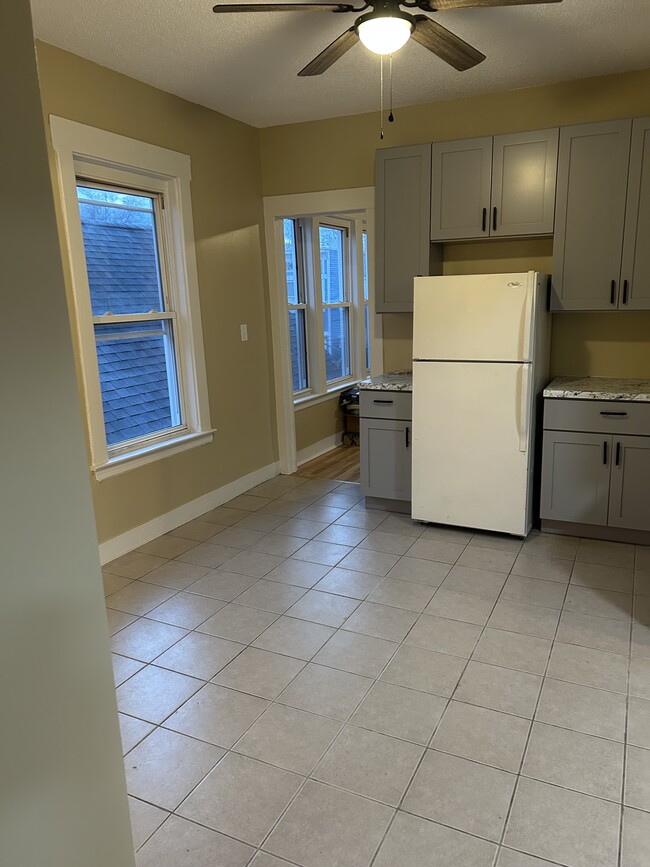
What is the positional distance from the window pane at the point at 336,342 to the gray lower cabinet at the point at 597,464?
297 centimetres

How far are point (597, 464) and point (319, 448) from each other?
2.83 metres

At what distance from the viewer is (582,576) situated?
10.1ft

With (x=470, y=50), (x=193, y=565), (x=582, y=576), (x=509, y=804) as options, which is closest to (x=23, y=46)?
(x=509, y=804)

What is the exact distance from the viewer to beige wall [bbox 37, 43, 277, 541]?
3205 mm

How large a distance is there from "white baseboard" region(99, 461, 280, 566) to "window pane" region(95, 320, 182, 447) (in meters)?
0.54

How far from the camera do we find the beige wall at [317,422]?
5.45 m

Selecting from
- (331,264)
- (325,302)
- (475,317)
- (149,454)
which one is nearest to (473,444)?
(475,317)

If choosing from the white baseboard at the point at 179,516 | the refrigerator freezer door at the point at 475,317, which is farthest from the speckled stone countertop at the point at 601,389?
the white baseboard at the point at 179,516

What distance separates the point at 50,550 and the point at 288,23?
2.68 m

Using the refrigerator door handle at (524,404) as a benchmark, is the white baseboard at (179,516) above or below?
below

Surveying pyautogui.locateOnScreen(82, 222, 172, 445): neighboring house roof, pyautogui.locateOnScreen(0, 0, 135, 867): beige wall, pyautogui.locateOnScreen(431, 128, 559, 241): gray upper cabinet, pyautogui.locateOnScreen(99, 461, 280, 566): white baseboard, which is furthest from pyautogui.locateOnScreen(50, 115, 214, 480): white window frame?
pyautogui.locateOnScreen(0, 0, 135, 867): beige wall

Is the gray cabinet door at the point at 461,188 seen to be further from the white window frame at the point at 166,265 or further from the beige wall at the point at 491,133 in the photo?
the white window frame at the point at 166,265

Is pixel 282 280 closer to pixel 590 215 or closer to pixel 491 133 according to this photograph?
pixel 491 133

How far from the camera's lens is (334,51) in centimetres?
262
